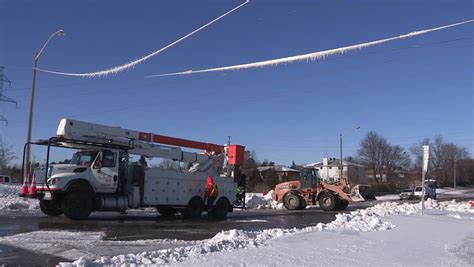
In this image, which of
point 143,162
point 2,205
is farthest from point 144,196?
point 2,205

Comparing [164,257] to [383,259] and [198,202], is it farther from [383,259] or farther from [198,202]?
[198,202]

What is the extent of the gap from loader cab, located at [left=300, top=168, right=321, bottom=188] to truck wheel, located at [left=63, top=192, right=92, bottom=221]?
1779 centimetres

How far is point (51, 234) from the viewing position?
42.0 feet

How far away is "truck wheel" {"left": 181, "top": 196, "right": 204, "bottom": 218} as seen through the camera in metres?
21.3

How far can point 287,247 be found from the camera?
389 inches

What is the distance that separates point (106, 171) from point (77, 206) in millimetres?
1755

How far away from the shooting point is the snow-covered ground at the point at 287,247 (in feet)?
27.8

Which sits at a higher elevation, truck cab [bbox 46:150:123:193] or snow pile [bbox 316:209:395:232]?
truck cab [bbox 46:150:123:193]

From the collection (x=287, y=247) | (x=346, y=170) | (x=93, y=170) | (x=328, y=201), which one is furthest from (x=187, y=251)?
(x=346, y=170)

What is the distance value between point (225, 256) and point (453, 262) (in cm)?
417

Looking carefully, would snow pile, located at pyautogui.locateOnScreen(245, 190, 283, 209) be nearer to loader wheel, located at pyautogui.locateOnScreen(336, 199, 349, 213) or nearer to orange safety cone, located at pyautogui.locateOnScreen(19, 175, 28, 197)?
loader wheel, located at pyautogui.locateOnScreen(336, 199, 349, 213)

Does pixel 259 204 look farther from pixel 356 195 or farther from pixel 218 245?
pixel 218 245

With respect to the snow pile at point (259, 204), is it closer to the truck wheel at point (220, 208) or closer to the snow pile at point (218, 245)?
the truck wheel at point (220, 208)

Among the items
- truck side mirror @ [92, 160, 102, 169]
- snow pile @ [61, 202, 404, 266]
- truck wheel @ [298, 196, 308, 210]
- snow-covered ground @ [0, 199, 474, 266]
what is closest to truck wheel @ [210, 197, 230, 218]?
truck side mirror @ [92, 160, 102, 169]
